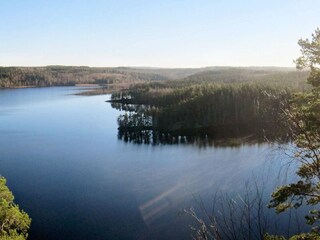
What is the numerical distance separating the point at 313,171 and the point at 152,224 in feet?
93.5

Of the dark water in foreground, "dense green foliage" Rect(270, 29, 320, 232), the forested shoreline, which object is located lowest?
the dark water in foreground

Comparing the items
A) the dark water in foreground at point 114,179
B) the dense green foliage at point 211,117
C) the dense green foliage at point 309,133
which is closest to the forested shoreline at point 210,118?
the dense green foliage at point 211,117

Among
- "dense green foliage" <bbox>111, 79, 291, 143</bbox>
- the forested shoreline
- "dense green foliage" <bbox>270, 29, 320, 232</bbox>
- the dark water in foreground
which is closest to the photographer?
"dense green foliage" <bbox>270, 29, 320, 232</bbox>

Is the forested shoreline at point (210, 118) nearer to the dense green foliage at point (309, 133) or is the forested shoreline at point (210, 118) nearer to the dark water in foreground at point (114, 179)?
the dark water in foreground at point (114, 179)

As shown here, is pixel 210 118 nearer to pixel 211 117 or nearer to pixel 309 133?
pixel 211 117

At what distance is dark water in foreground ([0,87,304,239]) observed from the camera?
39812mm

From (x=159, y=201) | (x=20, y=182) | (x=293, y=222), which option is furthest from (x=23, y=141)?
(x=293, y=222)

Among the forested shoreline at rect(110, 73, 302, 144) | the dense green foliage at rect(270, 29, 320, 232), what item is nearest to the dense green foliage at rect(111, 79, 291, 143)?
the forested shoreline at rect(110, 73, 302, 144)

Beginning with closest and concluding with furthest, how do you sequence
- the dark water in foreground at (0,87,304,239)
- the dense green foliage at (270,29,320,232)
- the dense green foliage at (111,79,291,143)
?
the dense green foliage at (270,29,320,232) < the dark water in foreground at (0,87,304,239) < the dense green foliage at (111,79,291,143)

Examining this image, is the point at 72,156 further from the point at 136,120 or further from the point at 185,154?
the point at 136,120

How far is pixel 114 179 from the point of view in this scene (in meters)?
57.6

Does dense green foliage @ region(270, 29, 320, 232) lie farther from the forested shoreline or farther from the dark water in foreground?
the forested shoreline

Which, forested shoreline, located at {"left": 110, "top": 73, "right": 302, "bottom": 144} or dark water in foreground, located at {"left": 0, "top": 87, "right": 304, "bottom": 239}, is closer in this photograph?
dark water in foreground, located at {"left": 0, "top": 87, "right": 304, "bottom": 239}

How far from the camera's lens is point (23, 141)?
89.8m
